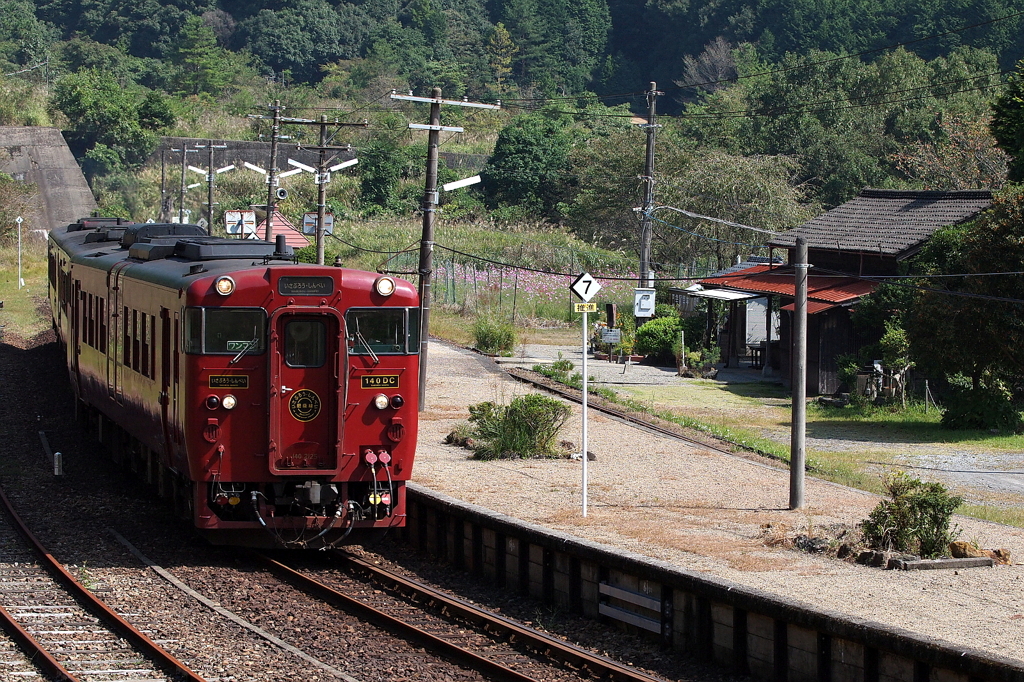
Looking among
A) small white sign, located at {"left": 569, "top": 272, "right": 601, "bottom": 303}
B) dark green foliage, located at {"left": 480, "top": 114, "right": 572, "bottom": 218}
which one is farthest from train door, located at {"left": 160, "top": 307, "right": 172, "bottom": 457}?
dark green foliage, located at {"left": 480, "top": 114, "right": 572, "bottom": 218}

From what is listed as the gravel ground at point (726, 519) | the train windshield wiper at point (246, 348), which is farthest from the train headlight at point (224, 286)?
the gravel ground at point (726, 519)

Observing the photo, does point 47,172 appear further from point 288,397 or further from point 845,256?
point 288,397

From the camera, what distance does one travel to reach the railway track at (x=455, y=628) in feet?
31.9

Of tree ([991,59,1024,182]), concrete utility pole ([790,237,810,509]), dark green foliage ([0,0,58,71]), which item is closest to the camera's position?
concrete utility pole ([790,237,810,509])

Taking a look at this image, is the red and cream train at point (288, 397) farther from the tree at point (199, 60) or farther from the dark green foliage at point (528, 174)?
the tree at point (199, 60)

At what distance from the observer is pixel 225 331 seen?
39.6ft

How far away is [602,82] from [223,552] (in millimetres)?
119981

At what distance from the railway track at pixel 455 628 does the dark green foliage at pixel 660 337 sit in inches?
917

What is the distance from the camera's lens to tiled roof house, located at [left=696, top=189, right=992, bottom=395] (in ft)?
96.3

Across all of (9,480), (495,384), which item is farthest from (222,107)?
(9,480)

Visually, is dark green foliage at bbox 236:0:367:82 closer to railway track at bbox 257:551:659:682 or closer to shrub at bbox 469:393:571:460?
shrub at bbox 469:393:571:460

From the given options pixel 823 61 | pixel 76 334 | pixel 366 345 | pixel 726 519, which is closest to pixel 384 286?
pixel 366 345

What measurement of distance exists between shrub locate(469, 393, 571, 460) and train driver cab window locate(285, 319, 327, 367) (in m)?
6.74

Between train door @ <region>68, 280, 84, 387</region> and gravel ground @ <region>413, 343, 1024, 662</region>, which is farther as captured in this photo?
train door @ <region>68, 280, 84, 387</region>
